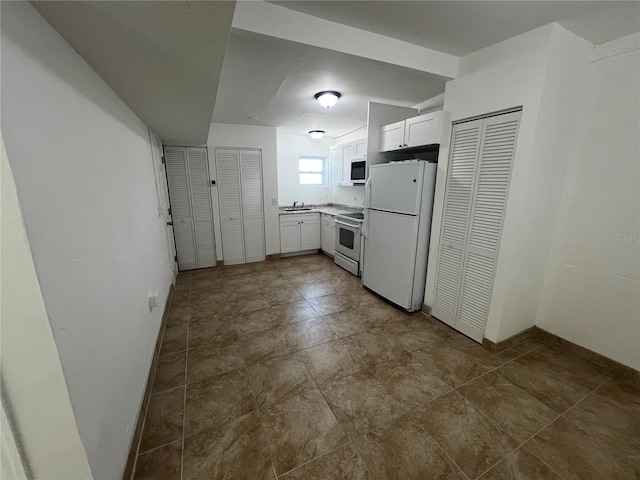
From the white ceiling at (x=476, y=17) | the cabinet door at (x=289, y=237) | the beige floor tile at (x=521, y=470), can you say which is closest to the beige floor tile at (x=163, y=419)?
the beige floor tile at (x=521, y=470)

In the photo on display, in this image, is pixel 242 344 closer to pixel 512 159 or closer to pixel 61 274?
pixel 61 274

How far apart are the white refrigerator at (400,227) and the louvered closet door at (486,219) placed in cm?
48

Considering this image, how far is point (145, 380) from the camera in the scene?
1756mm

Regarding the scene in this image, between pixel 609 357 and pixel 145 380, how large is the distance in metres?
3.56

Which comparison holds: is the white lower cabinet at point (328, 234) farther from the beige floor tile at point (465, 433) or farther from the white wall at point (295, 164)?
the beige floor tile at point (465, 433)

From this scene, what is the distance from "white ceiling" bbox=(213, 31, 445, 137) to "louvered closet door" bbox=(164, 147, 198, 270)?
2.91 feet

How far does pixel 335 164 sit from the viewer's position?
5.23 meters

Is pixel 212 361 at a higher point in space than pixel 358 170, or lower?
lower

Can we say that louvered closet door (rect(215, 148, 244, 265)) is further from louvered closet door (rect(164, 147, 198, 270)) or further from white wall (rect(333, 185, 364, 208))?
white wall (rect(333, 185, 364, 208))

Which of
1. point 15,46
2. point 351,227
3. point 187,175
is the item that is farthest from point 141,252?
point 351,227

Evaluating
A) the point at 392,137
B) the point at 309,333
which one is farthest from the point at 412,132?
the point at 309,333

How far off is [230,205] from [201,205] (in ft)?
1.50

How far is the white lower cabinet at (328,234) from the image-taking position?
470 centimetres

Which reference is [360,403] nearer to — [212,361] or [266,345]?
[266,345]
